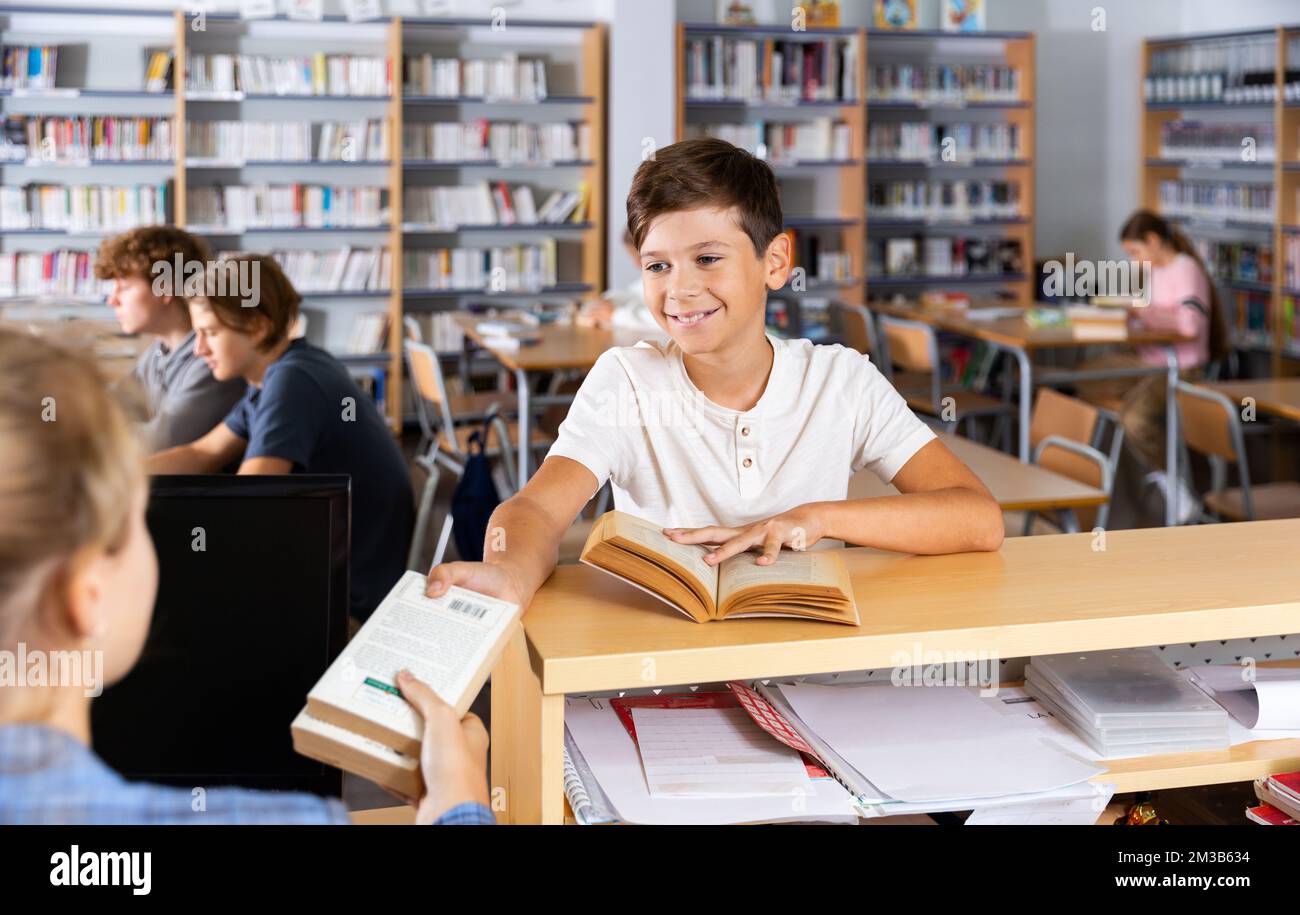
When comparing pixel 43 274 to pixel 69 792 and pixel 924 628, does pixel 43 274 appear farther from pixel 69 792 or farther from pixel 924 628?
pixel 69 792

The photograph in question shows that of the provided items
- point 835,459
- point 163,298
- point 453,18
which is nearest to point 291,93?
point 453,18

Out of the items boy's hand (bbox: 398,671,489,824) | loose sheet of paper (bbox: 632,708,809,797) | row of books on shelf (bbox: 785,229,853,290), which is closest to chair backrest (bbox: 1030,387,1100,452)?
loose sheet of paper (bbox: 632,708,809,797)

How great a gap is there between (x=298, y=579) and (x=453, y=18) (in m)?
6.34

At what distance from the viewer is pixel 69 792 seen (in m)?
0.81

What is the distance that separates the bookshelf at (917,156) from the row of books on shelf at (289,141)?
172 cm

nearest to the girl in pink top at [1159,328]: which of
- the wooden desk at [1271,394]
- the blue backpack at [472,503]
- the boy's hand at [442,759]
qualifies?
the wooden desk at [1271,394]

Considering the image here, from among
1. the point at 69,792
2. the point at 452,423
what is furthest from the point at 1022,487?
the point at 452,423

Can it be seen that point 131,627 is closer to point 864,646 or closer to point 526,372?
point 864,646

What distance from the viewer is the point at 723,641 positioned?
3.97 ft

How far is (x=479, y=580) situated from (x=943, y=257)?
7140 millimetres

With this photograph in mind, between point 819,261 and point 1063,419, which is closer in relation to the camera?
point 1063,419

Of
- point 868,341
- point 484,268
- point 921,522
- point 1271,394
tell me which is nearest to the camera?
point 921,522
